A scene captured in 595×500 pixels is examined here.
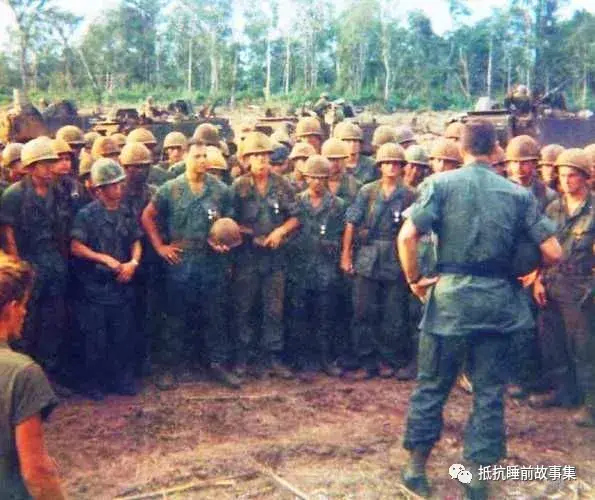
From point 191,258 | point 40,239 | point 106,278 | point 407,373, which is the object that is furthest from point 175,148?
point 407,373

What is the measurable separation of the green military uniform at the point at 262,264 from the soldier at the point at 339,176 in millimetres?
679

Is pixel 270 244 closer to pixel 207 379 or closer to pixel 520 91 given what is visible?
pixel 207 379

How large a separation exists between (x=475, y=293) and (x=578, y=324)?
6.56 feet

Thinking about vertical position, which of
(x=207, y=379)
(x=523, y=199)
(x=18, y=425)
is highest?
(x=523, y=199)

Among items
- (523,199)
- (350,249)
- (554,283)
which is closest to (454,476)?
(523,199)

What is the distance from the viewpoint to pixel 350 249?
25.4 ft

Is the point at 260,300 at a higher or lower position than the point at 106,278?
lower

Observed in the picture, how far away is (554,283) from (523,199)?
→ 6.26 feet

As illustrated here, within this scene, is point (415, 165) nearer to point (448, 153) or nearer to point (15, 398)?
point (448, 153)

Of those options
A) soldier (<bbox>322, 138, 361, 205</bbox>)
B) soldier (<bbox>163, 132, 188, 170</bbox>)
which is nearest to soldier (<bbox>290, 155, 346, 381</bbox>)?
soldier (<bbox>322, 138, 361, 205</bbox>)

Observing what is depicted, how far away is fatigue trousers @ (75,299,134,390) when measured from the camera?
23.0ft

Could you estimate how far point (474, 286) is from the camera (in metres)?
5.12

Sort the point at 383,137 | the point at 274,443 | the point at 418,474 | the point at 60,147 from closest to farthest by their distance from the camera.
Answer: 1. the point at 418,474
2. the point at 274,443
3. the point at 60,147
4. the point at 383,137

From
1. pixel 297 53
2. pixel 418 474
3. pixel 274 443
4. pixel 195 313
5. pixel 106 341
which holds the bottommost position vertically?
pixel 274 443
